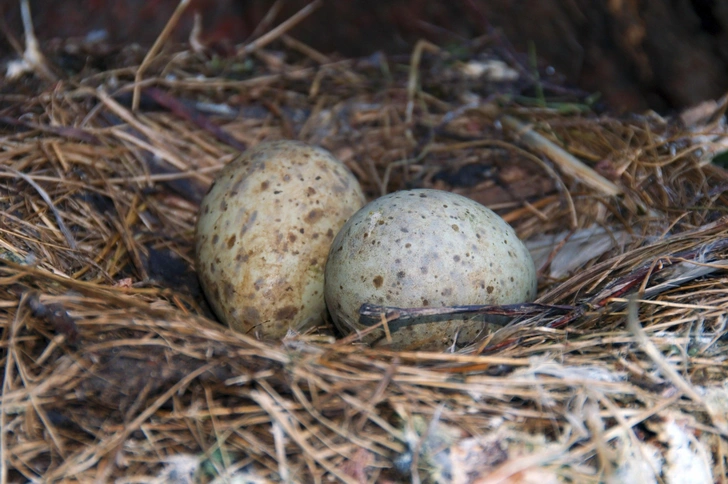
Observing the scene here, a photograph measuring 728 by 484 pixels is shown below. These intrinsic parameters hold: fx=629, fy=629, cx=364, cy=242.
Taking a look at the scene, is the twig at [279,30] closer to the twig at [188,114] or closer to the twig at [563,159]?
the twig at [188,114]

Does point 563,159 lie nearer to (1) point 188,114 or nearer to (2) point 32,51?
(1) point 188,114

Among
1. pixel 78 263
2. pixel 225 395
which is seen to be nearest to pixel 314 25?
pixel 78 263

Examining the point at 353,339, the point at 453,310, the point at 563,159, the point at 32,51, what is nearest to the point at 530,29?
the point at 563,159

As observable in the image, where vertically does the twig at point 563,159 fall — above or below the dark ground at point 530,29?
below

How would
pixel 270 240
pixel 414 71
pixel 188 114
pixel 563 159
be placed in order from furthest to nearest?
1. pixel 414 71
2. pixel 188 114
3. pixel 563 159
4. pixel 270 240

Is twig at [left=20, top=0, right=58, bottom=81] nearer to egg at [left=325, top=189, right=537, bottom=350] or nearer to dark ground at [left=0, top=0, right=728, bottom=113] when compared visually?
dark ground at [left=0, top=0, right=728, bottom=113]

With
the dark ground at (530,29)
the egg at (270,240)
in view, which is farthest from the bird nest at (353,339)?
the dark ground at (530,29)

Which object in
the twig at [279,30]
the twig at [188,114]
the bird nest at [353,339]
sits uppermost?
the twig at [279,30]

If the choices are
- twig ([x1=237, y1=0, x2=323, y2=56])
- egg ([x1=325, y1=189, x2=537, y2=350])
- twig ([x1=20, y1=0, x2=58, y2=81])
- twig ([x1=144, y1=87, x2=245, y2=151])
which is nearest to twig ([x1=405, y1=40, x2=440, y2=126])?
twig ([x1=237, y1=0, x2=323, y2=56])
